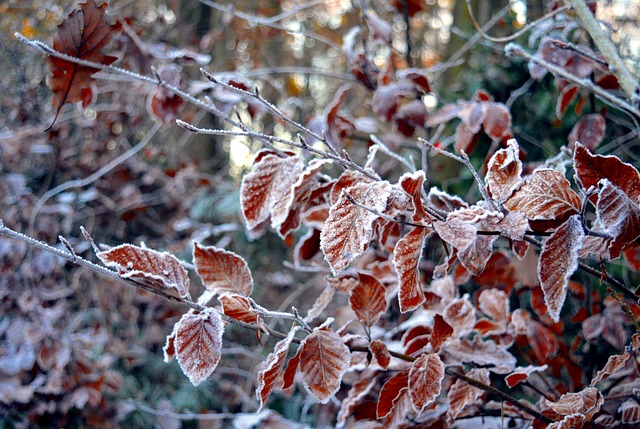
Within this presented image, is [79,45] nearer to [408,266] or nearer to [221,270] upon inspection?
[221,270]

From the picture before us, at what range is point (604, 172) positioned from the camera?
63 centimetres

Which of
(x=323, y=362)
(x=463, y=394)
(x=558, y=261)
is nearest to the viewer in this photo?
(x=558, y=261)

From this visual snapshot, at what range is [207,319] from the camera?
0.70 meters

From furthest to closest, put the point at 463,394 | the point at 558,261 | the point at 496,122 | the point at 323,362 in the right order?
the point at 496,122 < the point at 463,394 < the point at 323,362 < the point at 558,261

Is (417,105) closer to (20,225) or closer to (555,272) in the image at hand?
(555,272)

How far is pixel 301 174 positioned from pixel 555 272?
1.17 feet

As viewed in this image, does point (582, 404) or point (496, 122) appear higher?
point (496, 122)

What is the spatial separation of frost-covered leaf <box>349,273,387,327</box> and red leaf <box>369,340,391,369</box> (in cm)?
5

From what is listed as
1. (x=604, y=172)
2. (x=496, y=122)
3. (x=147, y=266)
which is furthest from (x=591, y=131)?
(x=147, y=266)

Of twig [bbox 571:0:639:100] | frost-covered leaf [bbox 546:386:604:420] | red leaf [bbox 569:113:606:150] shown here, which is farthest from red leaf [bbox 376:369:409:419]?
red leaf [bbox 569:113:606:150]

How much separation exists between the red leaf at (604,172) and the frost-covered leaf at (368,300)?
351 millimetres

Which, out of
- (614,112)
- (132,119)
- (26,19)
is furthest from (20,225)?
(614,112)

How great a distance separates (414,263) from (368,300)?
221 millimetres

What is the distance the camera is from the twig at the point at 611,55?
90 centimetres
